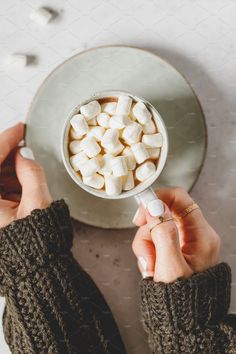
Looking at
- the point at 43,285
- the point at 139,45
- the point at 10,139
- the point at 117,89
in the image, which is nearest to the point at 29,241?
the point at 43,285

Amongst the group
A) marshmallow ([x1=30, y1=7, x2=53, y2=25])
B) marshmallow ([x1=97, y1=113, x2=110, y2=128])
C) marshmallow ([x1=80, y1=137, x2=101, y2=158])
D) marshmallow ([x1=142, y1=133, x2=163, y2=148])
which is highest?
marshmallow ([x1=30, y1=7, x2=53, y2=25])

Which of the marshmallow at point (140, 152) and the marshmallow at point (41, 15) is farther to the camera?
the marshmallow at point (41, 15)

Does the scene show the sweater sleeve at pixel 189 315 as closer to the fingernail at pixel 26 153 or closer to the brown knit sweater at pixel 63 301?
the brown knit sweater at pixel 63 301

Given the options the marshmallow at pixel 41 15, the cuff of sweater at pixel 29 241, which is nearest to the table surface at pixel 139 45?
the marshmallow at pixel 41 15

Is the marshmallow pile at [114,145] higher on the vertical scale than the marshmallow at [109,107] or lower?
lower

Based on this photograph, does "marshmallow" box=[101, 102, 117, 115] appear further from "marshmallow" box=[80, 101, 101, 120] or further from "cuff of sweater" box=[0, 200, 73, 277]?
"cuff of sweater" box=[0, 200, 73, 277]

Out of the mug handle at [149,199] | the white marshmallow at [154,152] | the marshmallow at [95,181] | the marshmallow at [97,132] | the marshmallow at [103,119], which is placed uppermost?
the marshmallow at [103,119]

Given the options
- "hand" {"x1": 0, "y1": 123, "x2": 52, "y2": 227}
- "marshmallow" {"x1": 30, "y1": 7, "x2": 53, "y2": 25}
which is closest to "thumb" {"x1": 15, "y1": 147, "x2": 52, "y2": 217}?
"hand" {"x1": 0, "y1": 123, "x2": 52, "y2": 227}

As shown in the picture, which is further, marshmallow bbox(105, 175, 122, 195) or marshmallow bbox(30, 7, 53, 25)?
marshmallow bbox(30, 7, 53, 25)
